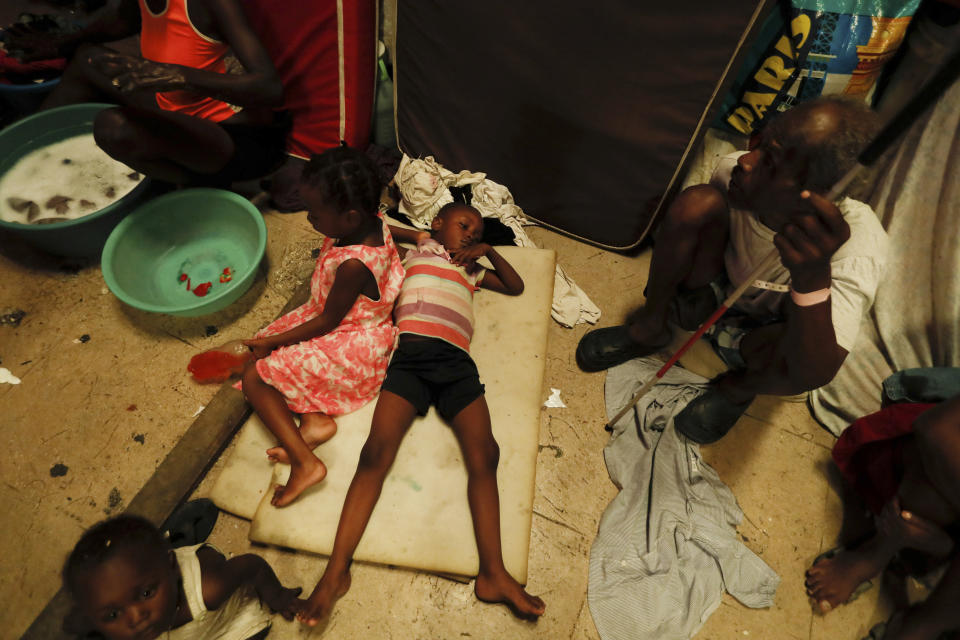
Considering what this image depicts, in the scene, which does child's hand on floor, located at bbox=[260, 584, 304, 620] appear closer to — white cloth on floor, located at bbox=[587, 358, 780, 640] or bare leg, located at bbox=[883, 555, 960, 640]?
white cloth on floor, located at bbox=[587, 358, 780, 640]

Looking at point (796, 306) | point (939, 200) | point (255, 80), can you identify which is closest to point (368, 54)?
point (255, 80)

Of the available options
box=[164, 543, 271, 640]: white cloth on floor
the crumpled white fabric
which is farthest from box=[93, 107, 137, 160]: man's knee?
box=[164, 543, 271, 640]: white cloth on floor

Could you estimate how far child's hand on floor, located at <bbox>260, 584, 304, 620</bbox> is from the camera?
151 cm

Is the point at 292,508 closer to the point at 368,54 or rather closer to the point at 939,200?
the point at 368,54

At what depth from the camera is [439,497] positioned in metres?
1.71

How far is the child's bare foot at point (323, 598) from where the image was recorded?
4.85 ft

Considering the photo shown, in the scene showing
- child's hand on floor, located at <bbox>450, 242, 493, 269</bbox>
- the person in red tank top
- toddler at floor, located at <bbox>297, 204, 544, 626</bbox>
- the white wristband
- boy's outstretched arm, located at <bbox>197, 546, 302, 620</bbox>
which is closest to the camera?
the white wristband

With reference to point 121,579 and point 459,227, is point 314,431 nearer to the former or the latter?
point 121,579

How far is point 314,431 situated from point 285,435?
104 mm

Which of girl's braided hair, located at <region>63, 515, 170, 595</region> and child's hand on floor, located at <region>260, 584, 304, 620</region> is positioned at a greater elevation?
girl's braided hair, located at <region>63, 515, 170, 595</region>

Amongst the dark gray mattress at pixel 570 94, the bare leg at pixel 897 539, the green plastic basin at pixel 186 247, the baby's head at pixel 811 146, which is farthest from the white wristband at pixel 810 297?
the green plastic basin at pixel 186 247

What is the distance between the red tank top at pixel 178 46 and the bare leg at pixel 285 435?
125cm

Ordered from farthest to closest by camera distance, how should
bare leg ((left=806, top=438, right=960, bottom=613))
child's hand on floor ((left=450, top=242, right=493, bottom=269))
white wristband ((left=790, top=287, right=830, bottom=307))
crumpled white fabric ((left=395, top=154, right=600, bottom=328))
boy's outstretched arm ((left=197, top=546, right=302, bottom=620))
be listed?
1. crumpled white fabric ((left=395, top=154, right=600, bottom=328))
2. child's hand on floor ((left=450, top=242, right=493, bottom=269))
3. bare leg ((left=806, top=438, right=960, bottom=613))
4. boy's outstretched arm ((left=197, top=546, right=302, bottom=620))
5. white wristband ((left=790, top=287, right=830, bottom=307))

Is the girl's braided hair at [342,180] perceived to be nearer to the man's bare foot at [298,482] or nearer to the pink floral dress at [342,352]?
the pink floral dress at [342,352]
